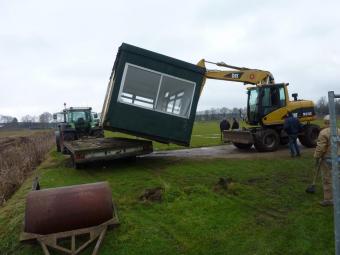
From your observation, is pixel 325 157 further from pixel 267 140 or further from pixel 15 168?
pixel 15 168

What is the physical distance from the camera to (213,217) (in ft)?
22.7

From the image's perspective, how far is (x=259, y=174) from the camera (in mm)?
10492

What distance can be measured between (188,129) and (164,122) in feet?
2.97

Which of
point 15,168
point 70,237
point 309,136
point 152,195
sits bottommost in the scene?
point 70,237

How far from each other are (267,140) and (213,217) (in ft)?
31.6

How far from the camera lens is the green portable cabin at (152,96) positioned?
39.1 ft

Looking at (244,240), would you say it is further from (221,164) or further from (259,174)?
(221,164)

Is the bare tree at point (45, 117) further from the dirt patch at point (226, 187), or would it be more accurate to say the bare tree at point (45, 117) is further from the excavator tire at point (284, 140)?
the dirt patch at point (226, 187)

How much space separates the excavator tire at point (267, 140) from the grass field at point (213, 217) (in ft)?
15.4

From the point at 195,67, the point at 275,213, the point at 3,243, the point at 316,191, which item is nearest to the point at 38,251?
the point at 3,243

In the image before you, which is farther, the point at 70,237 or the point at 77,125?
the point at 77,125

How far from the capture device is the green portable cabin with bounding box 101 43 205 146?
11.9 metres

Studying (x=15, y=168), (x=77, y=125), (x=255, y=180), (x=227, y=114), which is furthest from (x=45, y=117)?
(x=255, y=180)

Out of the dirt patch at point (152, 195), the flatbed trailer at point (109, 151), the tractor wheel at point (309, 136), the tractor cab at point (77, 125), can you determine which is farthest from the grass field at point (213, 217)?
the tractor cab at point (77, 125)
